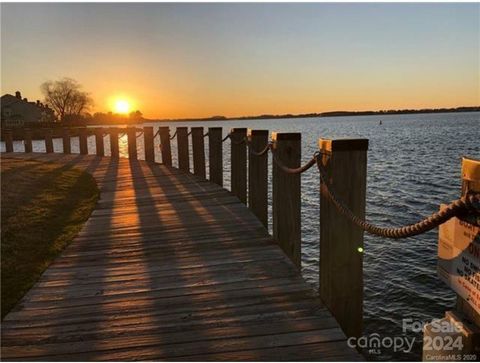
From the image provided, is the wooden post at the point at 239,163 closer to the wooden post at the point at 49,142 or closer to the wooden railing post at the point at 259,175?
the wooden railing post at the point at 259,175

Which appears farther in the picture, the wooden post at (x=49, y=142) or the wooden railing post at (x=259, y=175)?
the wooden post at (x=49, y=142)

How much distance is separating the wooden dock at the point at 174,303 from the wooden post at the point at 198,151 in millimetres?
4724

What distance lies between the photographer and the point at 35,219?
21.0ft

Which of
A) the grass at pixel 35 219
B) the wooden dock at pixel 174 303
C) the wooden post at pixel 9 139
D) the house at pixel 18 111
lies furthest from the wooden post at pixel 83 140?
the house at pixel 18 111

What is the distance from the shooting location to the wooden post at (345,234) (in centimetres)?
305

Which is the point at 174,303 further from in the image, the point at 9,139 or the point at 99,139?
the point at 9,139

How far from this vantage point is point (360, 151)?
10.0ft

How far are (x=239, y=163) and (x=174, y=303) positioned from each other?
4.32 meters

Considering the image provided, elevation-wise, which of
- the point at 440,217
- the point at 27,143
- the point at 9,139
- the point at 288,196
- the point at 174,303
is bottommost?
the point at 174,303

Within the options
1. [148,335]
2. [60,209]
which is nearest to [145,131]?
[60,209]

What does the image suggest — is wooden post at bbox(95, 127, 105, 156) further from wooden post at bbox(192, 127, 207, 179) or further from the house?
the house

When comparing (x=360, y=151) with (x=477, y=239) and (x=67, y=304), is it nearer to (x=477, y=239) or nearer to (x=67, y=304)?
(x=477, y=239)

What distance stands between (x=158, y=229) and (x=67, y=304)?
92.6 inches

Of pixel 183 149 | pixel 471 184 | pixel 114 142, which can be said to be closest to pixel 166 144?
pixel 183 149
